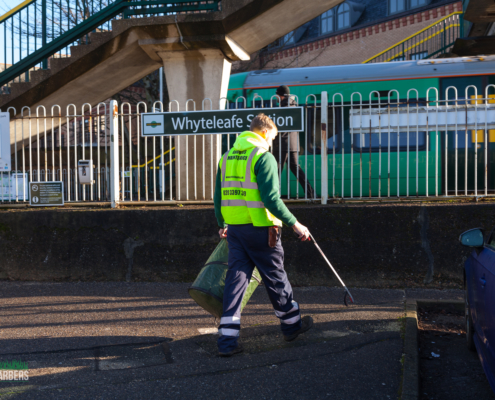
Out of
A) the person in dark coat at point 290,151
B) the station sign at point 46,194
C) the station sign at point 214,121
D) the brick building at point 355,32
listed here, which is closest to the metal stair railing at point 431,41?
the brick building at point 355,32

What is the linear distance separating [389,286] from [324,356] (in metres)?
2.68

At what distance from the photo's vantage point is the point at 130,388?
3547 millimetres

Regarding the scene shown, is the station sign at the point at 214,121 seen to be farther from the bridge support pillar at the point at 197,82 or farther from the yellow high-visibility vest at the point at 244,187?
the yellow high-visibility vest at the point at 244,187

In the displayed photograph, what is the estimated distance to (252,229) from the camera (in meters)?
4.24

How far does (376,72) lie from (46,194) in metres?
6.32

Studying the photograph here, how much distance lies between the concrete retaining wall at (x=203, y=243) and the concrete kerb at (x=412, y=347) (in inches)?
32.2

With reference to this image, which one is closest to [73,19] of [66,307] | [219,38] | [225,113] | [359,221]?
[219,38]

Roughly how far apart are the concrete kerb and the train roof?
5352mm

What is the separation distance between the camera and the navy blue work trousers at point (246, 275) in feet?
13.6

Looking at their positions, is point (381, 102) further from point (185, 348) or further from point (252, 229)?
point (185, 348)

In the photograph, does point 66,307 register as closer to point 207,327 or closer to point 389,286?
point 207,327

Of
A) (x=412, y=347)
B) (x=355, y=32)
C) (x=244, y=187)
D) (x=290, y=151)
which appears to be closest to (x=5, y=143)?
(x=290, y=151)

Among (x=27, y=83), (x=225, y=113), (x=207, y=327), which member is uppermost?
(x=27, y=83)

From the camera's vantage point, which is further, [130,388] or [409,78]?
[409,78]
